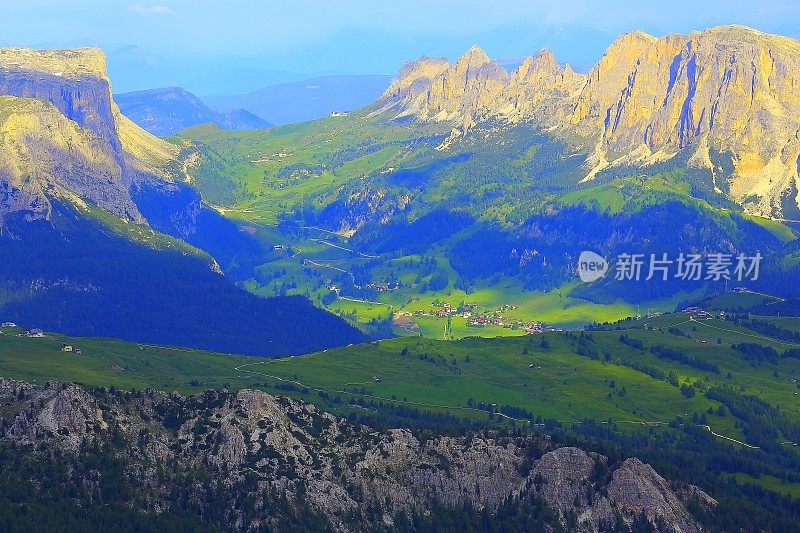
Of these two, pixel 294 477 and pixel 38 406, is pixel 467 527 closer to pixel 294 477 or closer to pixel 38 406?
pixel 294 477

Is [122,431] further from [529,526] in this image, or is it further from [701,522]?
[701,522]

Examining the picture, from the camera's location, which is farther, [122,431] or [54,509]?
[122,431]

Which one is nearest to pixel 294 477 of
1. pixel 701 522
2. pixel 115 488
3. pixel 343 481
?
pixel 343 481

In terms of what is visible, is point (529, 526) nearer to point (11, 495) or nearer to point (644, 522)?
point (644, 522)

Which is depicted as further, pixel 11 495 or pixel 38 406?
pixel 38 406

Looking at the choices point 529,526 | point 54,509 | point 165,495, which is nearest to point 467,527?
point 529,526

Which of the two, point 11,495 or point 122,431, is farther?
point 122,431

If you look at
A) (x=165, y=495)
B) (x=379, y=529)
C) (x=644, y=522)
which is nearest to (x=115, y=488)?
(x=165, y=495)
